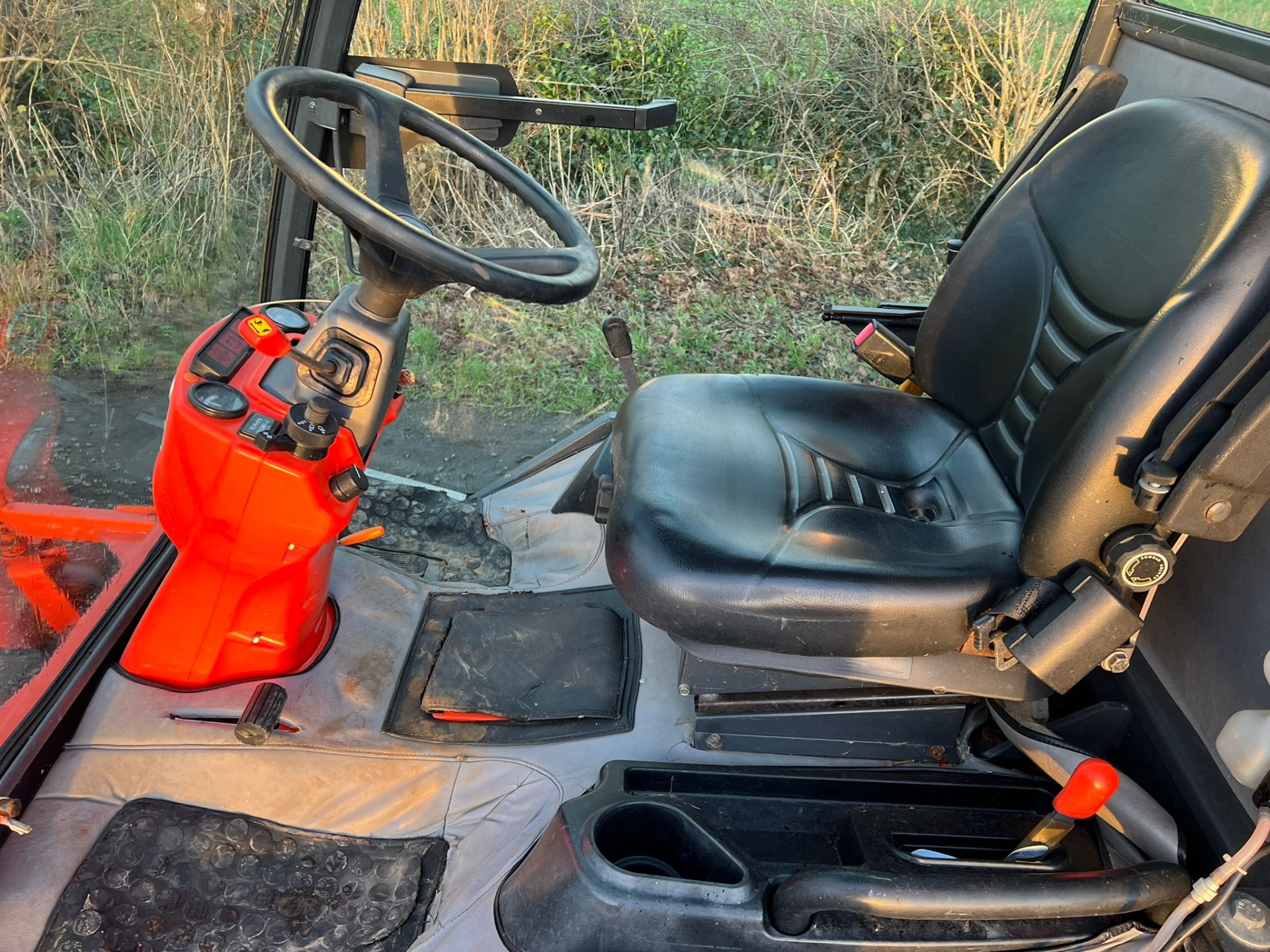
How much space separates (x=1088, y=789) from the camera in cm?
122

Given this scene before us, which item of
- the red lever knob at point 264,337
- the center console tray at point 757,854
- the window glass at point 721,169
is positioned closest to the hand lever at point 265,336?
the red lever knob at point 264,337

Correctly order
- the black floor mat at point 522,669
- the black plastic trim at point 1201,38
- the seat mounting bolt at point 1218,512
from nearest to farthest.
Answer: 1. the seat mounting bolt at point 1218,512
2. the black plastic trim at point 1201,38
3. the black floor mat at point 522,669

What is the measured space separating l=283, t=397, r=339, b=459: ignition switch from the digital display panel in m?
0.15

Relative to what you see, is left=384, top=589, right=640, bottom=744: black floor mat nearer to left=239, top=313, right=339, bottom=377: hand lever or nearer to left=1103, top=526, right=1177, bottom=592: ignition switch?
left=239, top=313, right=339, bottom=377: hand lever

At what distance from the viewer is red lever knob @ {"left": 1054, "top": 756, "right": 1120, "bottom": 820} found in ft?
3.98

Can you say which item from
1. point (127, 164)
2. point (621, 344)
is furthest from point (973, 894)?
point (127, 164)

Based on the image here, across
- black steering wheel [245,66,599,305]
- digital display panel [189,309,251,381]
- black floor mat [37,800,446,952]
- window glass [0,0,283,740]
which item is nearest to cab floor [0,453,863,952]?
black floor mat [37,800,446,952]

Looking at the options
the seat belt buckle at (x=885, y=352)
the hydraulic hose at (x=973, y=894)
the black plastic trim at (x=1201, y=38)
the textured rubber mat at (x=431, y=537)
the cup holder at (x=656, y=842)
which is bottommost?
the textured rubber mat at (x=431, y=537)

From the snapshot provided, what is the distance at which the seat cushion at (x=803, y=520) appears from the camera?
1282 mm

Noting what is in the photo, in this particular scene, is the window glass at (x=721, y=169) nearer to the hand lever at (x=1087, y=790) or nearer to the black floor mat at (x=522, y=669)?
the black floor mat at (x=522, y=669)

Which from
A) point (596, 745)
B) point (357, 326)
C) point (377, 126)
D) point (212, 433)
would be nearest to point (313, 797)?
point (596, 745)

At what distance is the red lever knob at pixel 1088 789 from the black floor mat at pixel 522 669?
0.72 metres

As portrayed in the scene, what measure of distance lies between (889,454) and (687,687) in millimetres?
538

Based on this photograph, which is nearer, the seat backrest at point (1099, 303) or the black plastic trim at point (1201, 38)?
the seat backrest at point (1099, 303)
